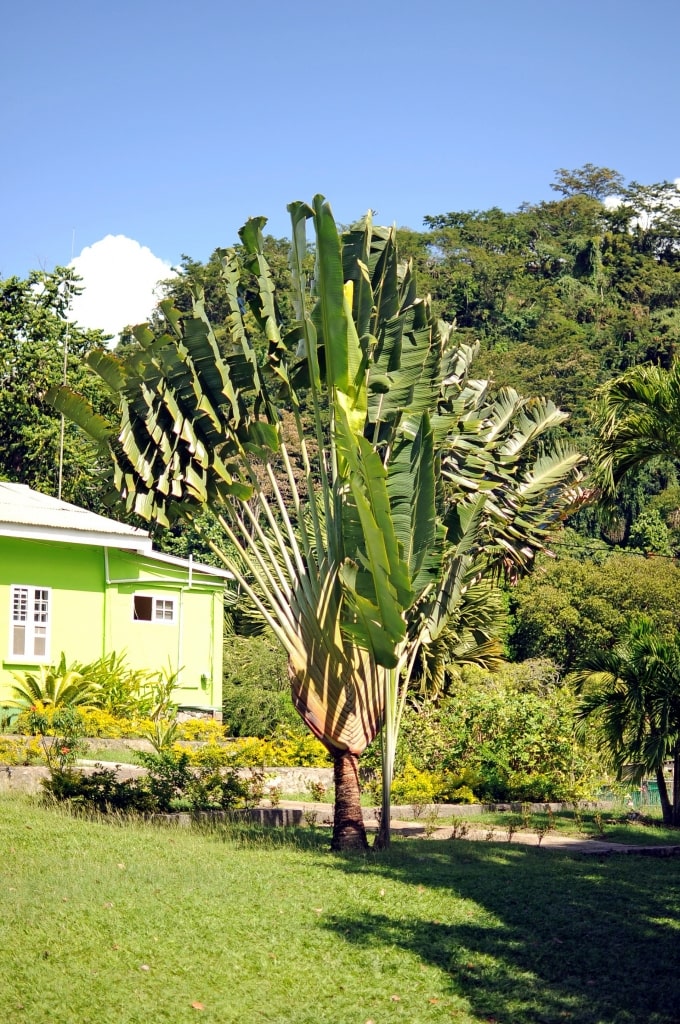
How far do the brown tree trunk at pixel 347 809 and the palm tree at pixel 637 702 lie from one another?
132 inches

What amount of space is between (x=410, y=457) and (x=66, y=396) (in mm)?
4122

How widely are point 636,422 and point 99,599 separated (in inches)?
551

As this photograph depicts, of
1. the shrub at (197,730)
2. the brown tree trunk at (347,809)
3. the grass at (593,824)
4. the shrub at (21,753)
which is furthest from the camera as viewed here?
the shrub at (197,730)

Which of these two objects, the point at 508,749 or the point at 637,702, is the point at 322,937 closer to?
the point at 637,702

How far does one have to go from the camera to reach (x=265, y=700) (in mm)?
25406

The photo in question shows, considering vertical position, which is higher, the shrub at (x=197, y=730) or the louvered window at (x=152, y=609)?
the louvered window at (x=152, y=609)

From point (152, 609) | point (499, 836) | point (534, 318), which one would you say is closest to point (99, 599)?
point (152, 609)

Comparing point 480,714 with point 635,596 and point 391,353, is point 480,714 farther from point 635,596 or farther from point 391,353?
point 635,596

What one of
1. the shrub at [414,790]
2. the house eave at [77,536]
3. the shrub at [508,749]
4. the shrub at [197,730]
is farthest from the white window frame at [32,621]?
the shrub at [414,790]

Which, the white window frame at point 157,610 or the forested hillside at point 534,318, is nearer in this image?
the white window frame at point 157,610

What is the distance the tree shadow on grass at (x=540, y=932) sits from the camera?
25.1 feet

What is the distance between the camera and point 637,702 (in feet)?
46.0

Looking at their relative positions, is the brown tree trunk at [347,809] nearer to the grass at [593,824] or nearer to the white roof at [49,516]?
the grass at [593,824]

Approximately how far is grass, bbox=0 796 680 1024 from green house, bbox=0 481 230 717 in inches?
412
